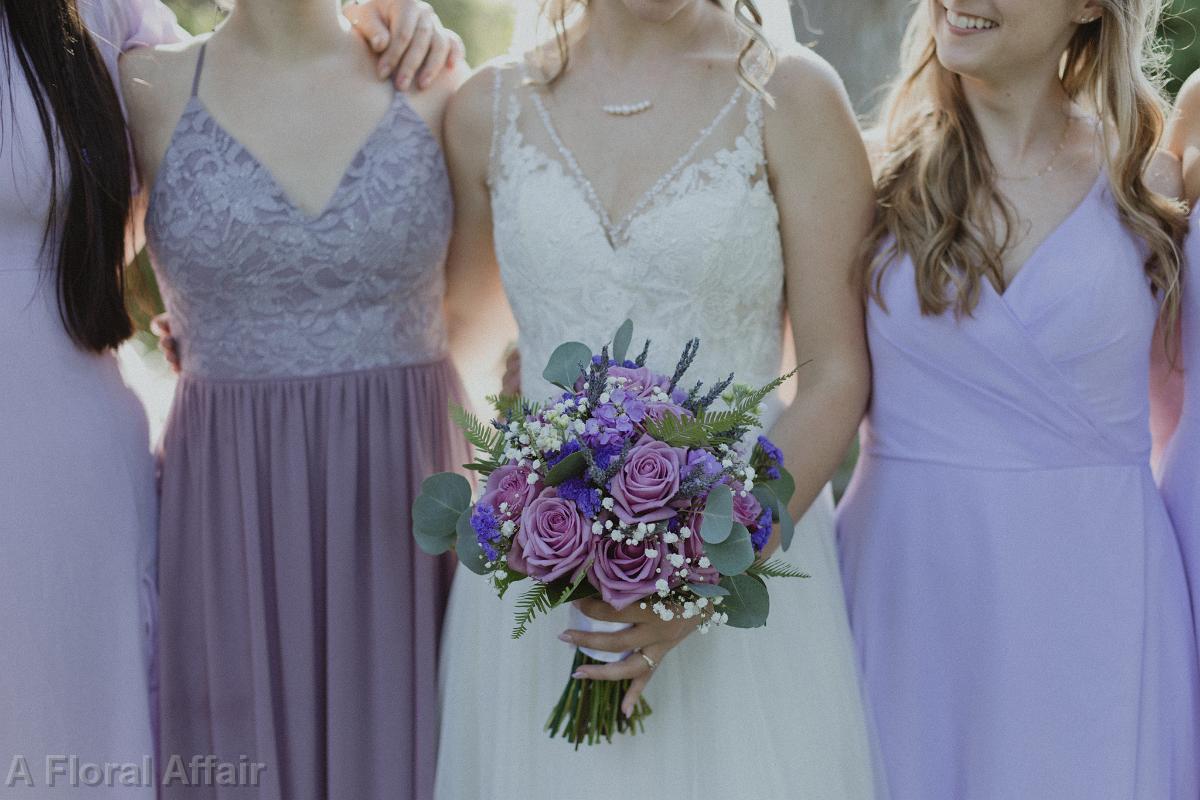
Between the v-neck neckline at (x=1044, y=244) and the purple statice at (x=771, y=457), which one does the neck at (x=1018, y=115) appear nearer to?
the v-neck neckline at (x=1044, y=244)

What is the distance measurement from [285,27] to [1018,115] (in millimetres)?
1746

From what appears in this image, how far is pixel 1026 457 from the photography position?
2.86m

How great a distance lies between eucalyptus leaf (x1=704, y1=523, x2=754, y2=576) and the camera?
7.30ft

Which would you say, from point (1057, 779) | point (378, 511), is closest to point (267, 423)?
point (378, 511)

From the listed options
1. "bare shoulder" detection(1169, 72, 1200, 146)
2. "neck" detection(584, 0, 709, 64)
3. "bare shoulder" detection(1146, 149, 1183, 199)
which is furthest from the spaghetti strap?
"bare shoulder" detection(1169, 72, 1200, 146)

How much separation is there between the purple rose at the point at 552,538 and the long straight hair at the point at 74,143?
1274mm

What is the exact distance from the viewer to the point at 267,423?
303 cm

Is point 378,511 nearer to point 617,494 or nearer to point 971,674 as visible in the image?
point 617,494

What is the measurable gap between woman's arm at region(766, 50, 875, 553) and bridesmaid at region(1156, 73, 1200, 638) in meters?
0.76

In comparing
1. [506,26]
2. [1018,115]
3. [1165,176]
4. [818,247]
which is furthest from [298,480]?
[506,26]

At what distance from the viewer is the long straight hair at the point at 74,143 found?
2838 mm

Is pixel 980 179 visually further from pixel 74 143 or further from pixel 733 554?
pixel 74 143

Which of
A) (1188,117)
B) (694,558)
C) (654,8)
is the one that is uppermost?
(654,8)

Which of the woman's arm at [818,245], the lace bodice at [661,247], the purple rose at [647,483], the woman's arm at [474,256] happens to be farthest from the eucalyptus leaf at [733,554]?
the woman's arm at [474,256]
